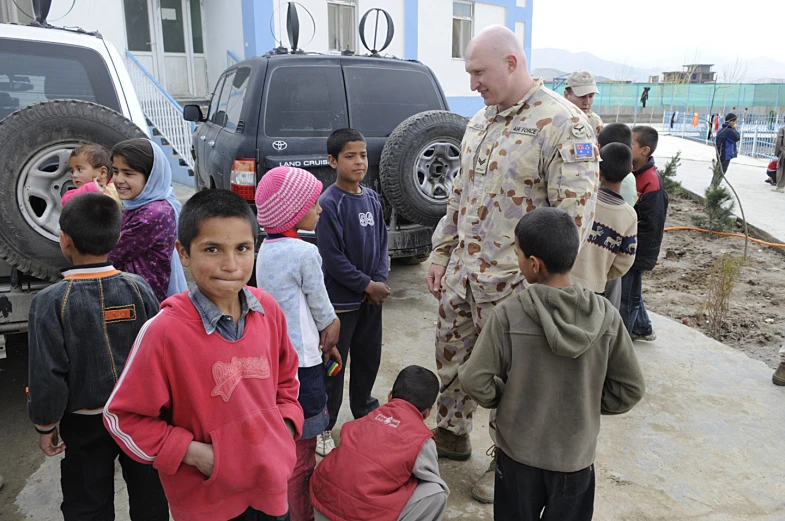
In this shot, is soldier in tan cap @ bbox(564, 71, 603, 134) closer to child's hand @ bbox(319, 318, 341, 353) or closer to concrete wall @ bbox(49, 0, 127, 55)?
child's hand @ bbox(319, 318, 341, 353)

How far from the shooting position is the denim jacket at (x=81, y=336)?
1921 mm

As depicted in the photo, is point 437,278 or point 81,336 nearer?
point 81,336

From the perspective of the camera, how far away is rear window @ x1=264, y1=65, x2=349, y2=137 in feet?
14.4

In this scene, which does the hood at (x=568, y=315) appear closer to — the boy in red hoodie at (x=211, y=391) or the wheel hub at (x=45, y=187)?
the boy in red hoodie at (x=211, y=391)

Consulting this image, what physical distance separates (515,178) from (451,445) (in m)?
1.37

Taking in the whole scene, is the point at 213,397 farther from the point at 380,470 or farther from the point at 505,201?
Result: the point at 505,201

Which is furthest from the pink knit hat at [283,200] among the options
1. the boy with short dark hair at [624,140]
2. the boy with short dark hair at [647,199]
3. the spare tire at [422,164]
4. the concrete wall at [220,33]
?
the concrete wall at [220,33]

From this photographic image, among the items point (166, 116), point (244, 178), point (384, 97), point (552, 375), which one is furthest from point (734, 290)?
point (166, 116)

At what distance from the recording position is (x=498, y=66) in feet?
8.30

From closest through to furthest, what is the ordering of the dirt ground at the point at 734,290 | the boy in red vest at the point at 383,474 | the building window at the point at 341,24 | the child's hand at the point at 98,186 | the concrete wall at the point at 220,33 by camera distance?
the boy in red vest at the point at 383,474
the child's hand at the point at 98,186
the dirt ground at the point at 734,290
the concrete wall at the point at 220,33
the building window at the point at 341,24

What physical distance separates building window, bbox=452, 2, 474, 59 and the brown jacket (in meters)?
16.9

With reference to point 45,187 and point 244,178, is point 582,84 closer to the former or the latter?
point 244,178

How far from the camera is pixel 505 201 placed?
8.48 feet

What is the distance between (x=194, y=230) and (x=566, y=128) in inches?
63.9
